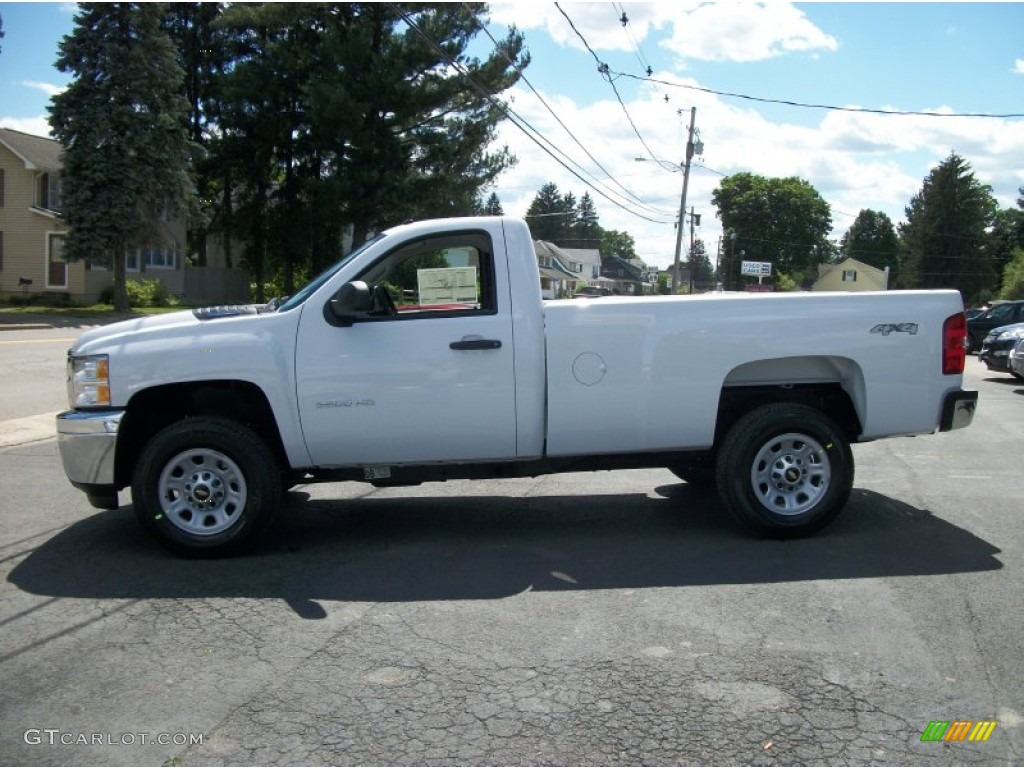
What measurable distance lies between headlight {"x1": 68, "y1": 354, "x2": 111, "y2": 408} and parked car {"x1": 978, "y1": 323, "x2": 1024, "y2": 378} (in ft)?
56.0

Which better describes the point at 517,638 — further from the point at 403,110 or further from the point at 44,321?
the point at 403,110

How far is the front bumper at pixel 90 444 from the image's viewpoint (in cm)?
558

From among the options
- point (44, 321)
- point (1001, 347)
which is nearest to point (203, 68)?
point (44, 321)

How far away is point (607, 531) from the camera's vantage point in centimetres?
638

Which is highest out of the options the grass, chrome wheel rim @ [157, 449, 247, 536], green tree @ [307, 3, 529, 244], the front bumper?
green tree @ [307, 3, 529, 244]

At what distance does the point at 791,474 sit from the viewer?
A: 19.9ft

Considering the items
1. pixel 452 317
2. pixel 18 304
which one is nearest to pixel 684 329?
pixel 452 317

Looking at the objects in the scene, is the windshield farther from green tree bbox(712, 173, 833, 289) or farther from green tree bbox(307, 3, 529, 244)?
green tree bbox(712, 173, 833, 289)

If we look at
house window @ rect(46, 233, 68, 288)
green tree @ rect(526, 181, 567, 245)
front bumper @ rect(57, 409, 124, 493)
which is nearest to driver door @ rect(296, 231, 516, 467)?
front bumper @ rect(57, 409, 124, 493)

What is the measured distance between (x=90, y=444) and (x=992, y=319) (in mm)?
26186

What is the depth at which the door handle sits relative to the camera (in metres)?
5.73

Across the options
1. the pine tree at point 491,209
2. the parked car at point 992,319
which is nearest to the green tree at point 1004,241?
the pine tree at point 491,209

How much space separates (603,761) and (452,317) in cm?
320

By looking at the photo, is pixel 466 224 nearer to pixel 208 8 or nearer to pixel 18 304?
pixel 18 304
